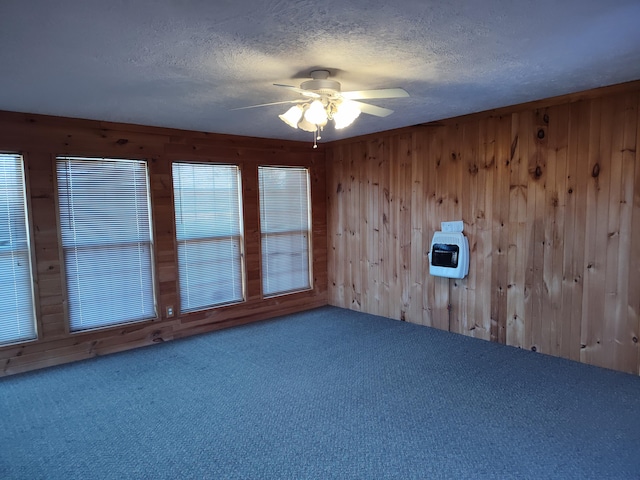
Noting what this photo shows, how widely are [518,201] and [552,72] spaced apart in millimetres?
1387

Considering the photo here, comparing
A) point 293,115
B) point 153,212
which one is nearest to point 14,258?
point 153,212

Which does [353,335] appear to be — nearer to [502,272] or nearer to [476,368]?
[476,368]

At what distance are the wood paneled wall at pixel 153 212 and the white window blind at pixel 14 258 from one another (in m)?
0.08

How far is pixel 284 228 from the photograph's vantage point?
5.49 metres

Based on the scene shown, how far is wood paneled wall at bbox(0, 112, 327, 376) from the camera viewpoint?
3.68 m

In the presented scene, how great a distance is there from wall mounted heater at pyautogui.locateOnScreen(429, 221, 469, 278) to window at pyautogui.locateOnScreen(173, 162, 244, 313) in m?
2.31

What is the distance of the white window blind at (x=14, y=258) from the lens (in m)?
3.58

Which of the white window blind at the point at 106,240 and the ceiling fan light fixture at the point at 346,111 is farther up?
the ceiling fan light fixture at the point at 346,111

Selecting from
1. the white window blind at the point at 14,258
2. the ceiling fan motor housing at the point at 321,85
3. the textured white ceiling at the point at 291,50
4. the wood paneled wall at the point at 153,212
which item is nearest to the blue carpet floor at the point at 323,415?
the wood paneled wall at the point at 153,212

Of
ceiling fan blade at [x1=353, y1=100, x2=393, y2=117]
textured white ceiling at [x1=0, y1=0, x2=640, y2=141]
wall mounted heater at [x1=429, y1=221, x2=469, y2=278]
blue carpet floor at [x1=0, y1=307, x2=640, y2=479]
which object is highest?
textured white ceiling at [x1=0, y1=0, x2=640, y2=141]

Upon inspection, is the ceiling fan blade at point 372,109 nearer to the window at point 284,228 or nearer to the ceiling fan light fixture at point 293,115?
the ceiling fan light fixture at point 293,115

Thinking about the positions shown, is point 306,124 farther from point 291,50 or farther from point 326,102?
point 291,50

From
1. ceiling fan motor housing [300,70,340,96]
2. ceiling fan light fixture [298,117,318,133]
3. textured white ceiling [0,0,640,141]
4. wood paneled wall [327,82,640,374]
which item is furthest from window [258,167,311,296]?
ceiling fan motor housing [300,70,340,96]

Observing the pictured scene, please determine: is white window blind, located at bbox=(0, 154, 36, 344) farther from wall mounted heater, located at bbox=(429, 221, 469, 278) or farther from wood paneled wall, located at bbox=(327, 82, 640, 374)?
wall mounted heater, located at bbox=(429, 221, 469, 278)
